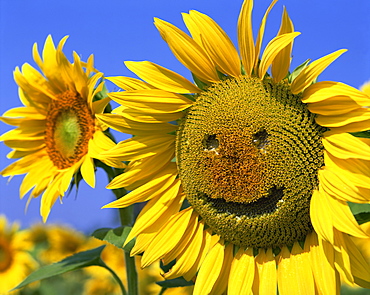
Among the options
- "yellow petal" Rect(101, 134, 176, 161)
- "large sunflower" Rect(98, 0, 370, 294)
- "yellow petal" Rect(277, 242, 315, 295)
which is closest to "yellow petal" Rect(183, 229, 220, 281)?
"large sunflower" Rect(98, 0, 370, 294)

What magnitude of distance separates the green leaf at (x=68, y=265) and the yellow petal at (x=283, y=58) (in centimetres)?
161

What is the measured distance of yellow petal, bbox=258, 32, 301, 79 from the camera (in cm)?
204

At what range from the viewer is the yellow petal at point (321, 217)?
2.01 meters

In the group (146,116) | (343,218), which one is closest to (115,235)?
(146,116)

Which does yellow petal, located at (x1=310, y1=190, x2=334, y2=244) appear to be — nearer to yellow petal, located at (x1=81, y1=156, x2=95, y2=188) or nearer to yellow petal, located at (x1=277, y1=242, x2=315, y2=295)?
yellow petal, located at (x1=277, y1=242, x2=315, y2=295)

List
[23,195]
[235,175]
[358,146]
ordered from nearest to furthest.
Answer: [358,146]
[235,175]
[23,195]

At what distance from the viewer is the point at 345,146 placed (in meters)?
Answer: 2.03

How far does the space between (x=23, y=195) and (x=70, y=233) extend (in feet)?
15.7

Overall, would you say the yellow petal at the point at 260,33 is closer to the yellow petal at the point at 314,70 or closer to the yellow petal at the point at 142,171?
the yellow petal at the point at 314,70

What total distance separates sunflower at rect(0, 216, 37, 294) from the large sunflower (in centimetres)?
398

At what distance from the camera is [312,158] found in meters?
2.17

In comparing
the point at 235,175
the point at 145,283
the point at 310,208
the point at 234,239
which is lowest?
the point at 145,283

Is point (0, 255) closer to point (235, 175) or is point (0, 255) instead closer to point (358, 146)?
point (235, 175)

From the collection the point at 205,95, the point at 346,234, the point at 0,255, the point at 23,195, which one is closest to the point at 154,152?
the point at 205,95
